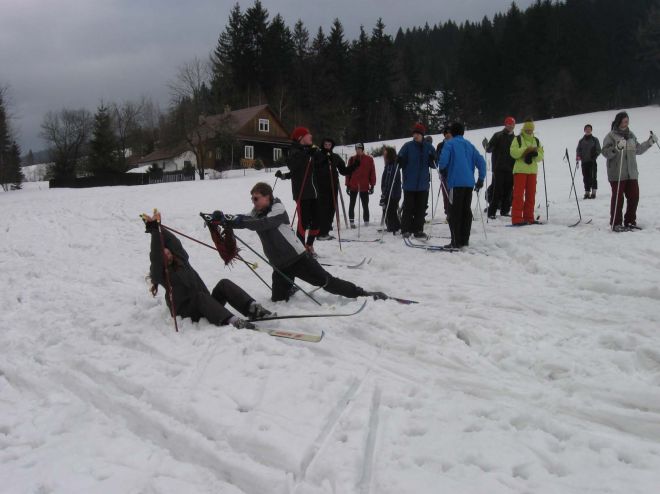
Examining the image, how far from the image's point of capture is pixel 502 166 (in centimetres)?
1023

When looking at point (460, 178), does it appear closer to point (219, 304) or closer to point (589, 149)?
point (219, 304)

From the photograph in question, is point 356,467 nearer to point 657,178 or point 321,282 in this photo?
point 321,282

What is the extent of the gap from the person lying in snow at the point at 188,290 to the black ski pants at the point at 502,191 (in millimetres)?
6797

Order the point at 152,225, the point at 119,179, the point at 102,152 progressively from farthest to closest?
the point at 102,152
the point at 119,179
the point at 152,225

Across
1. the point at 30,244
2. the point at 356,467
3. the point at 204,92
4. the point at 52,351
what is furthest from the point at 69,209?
the point at 204,92

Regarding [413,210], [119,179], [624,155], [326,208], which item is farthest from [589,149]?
[119,179]

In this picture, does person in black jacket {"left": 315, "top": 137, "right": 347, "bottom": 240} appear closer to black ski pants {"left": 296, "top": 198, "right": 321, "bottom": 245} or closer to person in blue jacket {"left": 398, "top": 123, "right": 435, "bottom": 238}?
black ski pants {"left": 296, "top": 198, "right": 321, "bottom": 245}

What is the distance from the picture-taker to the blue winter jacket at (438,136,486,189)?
25.6ft

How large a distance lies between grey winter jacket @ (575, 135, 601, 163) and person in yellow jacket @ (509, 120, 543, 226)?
445cm

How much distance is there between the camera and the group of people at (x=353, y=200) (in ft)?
17.6

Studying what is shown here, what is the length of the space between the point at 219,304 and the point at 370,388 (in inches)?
86.3

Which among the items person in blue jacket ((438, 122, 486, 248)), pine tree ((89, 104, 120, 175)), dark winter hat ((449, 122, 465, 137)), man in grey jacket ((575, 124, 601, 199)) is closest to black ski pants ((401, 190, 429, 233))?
person in blue jacket ((438, 122, 486, 248))

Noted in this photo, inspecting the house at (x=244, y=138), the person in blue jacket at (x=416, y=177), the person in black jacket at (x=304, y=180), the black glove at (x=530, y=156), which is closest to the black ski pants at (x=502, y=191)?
the black glove at (x=530, y=156)

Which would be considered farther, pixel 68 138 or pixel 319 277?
pixel 68 138
